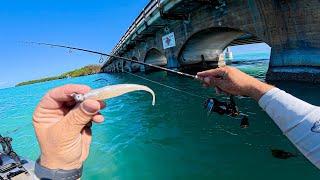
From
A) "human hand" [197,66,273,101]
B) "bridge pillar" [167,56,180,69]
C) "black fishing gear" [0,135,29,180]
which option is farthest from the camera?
"bridge pillar" [167,56,180,69]

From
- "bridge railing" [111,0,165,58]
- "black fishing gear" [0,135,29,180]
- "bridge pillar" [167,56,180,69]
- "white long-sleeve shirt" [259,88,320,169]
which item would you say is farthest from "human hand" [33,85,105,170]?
"bridge pillar" [167,56,180,69]

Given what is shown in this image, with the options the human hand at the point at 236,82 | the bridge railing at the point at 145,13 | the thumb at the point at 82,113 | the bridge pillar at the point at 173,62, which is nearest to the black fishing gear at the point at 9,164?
the human hand at the point at 236,82

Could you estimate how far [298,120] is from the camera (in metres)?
2.13

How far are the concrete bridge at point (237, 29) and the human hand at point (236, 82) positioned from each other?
1091cm

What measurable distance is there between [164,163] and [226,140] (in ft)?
6.54

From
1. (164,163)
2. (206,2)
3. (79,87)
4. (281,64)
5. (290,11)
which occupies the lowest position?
(164,163)

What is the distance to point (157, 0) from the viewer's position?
23.2 meters

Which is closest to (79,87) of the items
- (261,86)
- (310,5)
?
(261,86)

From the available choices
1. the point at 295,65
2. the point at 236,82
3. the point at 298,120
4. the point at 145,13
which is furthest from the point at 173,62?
the point at 298,120

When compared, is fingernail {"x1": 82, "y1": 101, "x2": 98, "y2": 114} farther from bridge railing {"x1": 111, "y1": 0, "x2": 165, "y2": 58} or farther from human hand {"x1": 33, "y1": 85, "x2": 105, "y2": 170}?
bridge railing {"x1": 111, "y1": 0, "x2": 165, "y2": 58}

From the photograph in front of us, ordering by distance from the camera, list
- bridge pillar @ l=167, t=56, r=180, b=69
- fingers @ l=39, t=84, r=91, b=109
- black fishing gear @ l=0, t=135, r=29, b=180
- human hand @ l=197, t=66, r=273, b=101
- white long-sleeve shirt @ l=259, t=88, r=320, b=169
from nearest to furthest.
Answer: fingers @ l=39, t=84, r=91, b=109 < white long-sleeve shirt @ l=259, t=88, r=320, b=169 < human hand @ l=197, t=66, r=273, b=101 < black fishing gear @ l=0, t=135, r=29, b=180 < bridge pillar @ l=167, t=56, r=180, b=69

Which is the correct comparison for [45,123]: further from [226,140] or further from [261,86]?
[226,140]

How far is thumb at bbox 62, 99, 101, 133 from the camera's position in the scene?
1618 mm

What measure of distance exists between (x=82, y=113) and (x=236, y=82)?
1572mm
